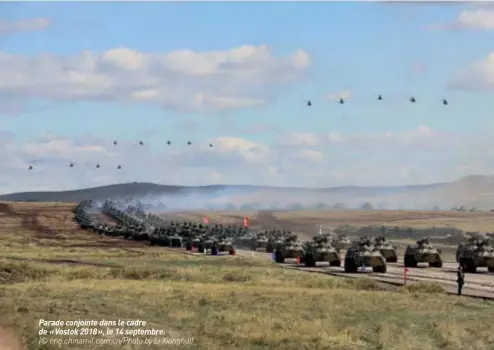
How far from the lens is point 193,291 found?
1876 inches

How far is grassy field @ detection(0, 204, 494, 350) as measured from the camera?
105ft

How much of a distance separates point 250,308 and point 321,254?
4092cm

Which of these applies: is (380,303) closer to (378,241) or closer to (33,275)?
(33,275)

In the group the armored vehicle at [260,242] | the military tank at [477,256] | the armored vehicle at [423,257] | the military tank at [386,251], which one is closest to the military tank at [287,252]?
the military tank at [386,251]

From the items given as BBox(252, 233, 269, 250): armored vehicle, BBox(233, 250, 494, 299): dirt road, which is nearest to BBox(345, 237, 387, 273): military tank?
BBox(233, 250, 494, 299): dirt road

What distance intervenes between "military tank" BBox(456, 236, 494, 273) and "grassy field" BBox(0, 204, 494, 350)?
1924 centimetres

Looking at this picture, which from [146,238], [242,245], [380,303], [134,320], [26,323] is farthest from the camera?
[146,238]

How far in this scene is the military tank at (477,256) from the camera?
249 feet

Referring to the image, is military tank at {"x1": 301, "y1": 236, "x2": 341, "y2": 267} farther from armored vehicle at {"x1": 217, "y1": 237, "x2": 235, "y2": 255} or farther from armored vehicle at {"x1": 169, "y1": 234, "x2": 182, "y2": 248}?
armored vehicle at {"x1": 169, "y1": 234, "x2": 182, "y2": 248}

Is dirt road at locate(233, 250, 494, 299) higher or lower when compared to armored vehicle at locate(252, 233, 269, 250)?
lower

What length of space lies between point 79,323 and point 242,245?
9418 centimetres

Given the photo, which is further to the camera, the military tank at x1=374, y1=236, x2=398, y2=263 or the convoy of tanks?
the military tank at x1=374, y1=236, x2=398, y2=263

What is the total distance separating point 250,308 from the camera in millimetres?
40250

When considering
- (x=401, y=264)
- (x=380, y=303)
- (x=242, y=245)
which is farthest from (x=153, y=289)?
(x=242, y=245)
